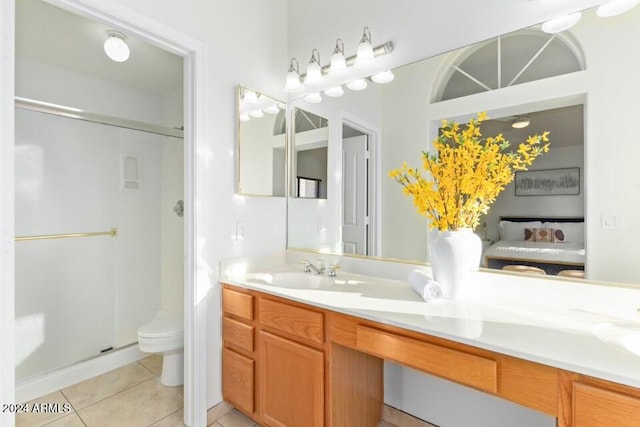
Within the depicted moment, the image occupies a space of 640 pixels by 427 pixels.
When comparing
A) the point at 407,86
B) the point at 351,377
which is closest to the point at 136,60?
the point at 407,86

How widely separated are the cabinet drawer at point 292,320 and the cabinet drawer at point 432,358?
0.21 m

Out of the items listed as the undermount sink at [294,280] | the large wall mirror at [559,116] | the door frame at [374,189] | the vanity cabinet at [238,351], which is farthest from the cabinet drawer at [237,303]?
the large wall mirror at [559,116]

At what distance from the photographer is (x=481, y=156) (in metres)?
1.31

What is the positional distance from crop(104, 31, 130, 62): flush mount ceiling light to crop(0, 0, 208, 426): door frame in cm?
43

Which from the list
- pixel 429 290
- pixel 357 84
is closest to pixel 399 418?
pixel 429 290

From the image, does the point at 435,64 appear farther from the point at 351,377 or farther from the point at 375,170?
the point at 351,377

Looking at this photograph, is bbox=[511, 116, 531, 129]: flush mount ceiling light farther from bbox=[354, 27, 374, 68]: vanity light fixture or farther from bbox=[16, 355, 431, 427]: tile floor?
bbox=[16, 355, 431, 427]: tile floor

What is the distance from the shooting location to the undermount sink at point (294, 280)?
1724 mm

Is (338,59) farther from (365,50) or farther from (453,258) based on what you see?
(453,258)

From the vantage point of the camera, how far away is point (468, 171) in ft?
4.31

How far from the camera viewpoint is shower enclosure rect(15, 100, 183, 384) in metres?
2.15

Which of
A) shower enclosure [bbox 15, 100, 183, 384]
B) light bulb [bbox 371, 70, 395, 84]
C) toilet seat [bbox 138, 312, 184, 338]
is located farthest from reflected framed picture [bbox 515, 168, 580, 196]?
shower enclosure [bbox 15, 100, 183, 384]

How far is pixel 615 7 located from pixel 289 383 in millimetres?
2055

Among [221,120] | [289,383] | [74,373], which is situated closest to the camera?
[289,383]
